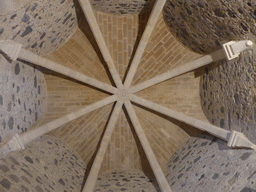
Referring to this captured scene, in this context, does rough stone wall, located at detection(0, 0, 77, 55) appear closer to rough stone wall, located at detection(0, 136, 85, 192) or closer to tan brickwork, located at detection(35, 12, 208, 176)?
tan brickwork, located at detection(35, 12, 208, 176)

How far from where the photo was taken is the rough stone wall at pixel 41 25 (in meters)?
4.39

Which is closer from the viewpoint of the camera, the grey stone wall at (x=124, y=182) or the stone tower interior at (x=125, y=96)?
the stone tower interior at (x=125, y=96)

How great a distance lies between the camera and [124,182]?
6.26 m

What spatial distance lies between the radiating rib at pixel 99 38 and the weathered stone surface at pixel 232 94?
2150 mm


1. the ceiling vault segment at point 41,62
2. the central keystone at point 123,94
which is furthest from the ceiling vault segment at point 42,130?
the ceiling vault segment at point 41,62

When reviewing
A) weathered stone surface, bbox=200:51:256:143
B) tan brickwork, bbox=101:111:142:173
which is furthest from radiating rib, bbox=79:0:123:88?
weathered stone surface, bbox=200:51:256:143

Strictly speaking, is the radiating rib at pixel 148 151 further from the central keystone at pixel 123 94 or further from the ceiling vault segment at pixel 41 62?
the ceiling vault segment at pixel 41 62

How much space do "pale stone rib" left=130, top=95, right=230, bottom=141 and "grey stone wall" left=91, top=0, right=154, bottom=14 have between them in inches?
83.6

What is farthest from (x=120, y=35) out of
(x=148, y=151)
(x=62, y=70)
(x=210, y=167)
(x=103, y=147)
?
(x=210, y=167)

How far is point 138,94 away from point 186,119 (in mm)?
1460

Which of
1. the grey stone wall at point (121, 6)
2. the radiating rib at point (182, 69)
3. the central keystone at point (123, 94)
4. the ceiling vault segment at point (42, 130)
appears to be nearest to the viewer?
the ceiling vault segment at point (42, 130)

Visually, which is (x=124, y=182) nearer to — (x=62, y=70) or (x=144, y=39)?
(x=62, y=70)

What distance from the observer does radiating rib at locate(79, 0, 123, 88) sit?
18.0 feet

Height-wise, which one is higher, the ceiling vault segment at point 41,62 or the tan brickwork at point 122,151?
the ceiling vault segment at point 41,62
